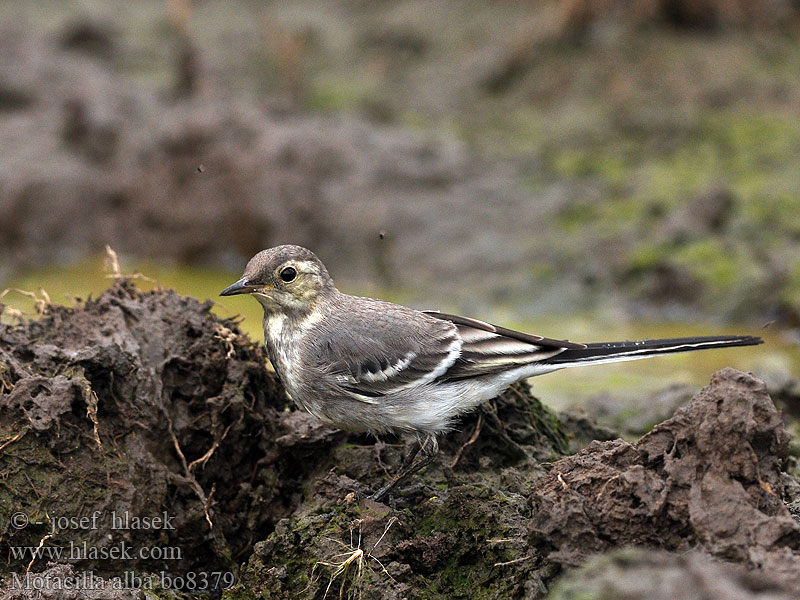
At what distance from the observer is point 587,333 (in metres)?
9.50

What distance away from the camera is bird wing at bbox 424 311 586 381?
5.19 m

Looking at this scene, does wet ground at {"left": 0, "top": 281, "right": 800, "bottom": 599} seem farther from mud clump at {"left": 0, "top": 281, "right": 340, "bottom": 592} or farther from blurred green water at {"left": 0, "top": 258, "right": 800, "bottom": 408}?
blurred green water at {"left": 0, "top": 258, "right": 800, "bottom": 408}

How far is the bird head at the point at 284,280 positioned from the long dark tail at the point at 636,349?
122 cm

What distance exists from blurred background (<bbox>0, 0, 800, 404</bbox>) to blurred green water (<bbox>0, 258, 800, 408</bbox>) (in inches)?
1.4

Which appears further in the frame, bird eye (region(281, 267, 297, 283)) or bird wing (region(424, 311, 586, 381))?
bird eye (region(281, 267, 297, 283))

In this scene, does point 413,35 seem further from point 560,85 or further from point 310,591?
point 310,591

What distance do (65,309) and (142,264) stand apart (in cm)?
570

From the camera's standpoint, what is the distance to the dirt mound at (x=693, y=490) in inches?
161

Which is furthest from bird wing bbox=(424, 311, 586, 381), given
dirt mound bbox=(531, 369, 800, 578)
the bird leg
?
dirt mound bbox=(531, 369, 800, 578)

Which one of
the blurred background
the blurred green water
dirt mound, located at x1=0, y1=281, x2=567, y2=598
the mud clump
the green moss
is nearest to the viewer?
dirt mound, located at x1=0, y1=281, x2=567, y2=598

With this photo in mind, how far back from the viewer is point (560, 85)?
1271 cm

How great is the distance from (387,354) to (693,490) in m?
1.66

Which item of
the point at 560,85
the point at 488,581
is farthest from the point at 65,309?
the point at 560,85

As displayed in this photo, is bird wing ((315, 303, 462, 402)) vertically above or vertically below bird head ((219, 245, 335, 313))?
below
